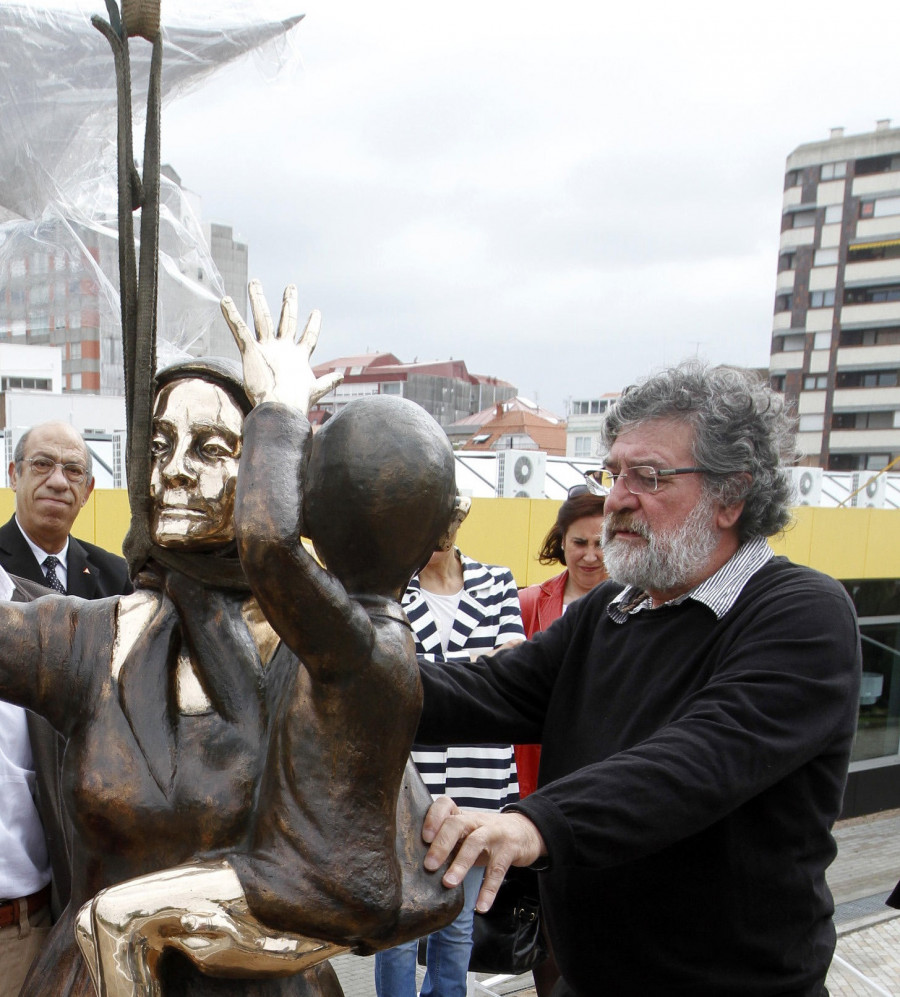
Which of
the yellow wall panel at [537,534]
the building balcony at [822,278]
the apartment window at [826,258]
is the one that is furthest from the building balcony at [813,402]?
the yellow wall panel at [537,534]

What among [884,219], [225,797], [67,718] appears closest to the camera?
[225,797]

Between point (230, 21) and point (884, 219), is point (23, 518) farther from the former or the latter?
point (884, 219)

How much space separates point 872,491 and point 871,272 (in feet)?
127

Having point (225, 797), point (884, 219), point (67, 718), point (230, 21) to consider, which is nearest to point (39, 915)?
point (67, 718)

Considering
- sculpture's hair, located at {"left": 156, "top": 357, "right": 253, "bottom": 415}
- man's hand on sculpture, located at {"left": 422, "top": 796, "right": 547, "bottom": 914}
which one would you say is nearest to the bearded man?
man's hand on sculpture, located at {"left": 422, "top": 796, "right": 547, "bottom": 914}

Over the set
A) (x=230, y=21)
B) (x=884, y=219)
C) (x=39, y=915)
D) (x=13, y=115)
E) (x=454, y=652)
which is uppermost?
(x=884, y=219)

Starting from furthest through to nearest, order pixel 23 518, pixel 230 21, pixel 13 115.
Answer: pixel 23 518, pixel 230 21, pixel 13 115

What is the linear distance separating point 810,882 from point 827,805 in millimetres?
146

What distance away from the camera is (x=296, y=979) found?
5.00ft

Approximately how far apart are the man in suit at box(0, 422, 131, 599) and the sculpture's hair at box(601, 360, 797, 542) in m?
1.98

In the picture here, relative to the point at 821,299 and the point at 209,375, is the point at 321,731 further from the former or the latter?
the point at 821,299

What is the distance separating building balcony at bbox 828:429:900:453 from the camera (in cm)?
4416

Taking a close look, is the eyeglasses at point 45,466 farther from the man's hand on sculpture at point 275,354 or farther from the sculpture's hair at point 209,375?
the man's hand on sculpture at point 275,354

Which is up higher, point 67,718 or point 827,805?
point 67,718
